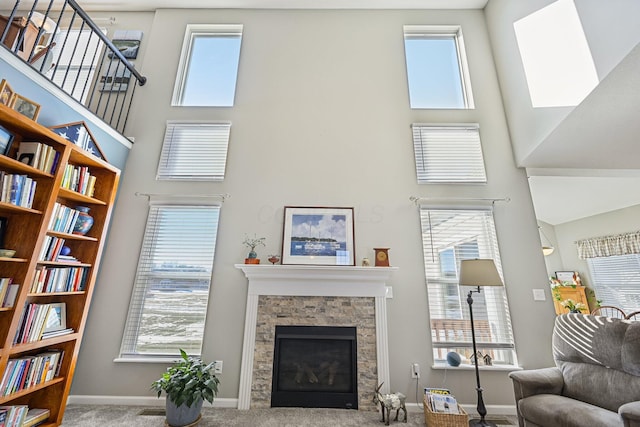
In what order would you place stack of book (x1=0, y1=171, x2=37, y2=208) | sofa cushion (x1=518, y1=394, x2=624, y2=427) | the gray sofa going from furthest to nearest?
stack of book (x1=0, y1=171, x2=37, y2=208) < the gray sofa < sofa cushion (x1=518, y1=394, x2=624, y2=427)

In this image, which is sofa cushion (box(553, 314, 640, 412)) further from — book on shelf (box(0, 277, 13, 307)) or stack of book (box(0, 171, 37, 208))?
stack of book (box(0, 171, 37, 208))

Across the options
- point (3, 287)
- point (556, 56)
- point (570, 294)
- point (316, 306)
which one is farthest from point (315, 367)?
point (570, 294)

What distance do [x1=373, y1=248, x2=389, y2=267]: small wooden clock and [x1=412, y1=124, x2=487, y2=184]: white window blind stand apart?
107 centimetres

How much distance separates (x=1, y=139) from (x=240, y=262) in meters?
2.19

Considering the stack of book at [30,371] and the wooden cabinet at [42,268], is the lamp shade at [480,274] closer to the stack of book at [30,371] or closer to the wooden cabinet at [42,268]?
the wooden cabinet at [42,268]

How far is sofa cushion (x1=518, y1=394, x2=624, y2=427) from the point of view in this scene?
1.75 meters

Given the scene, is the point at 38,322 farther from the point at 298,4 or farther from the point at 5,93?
the point at 298,4

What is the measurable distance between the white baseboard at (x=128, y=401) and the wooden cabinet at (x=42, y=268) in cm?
46

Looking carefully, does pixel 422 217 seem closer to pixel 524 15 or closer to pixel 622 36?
pixel 622 36

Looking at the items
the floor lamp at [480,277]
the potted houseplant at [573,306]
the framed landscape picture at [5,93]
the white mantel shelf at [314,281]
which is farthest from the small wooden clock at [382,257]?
the potted houseplant at [573,306]

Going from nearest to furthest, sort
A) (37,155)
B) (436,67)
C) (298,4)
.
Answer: (37,155) → (436,67) → (298,4)

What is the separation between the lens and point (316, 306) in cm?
298

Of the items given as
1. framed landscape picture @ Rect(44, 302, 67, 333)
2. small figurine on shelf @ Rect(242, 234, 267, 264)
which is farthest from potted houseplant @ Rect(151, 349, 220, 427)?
small figurine on shelf @ Rect(242, 234, 267, 264)

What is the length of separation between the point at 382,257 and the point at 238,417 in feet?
6.96
